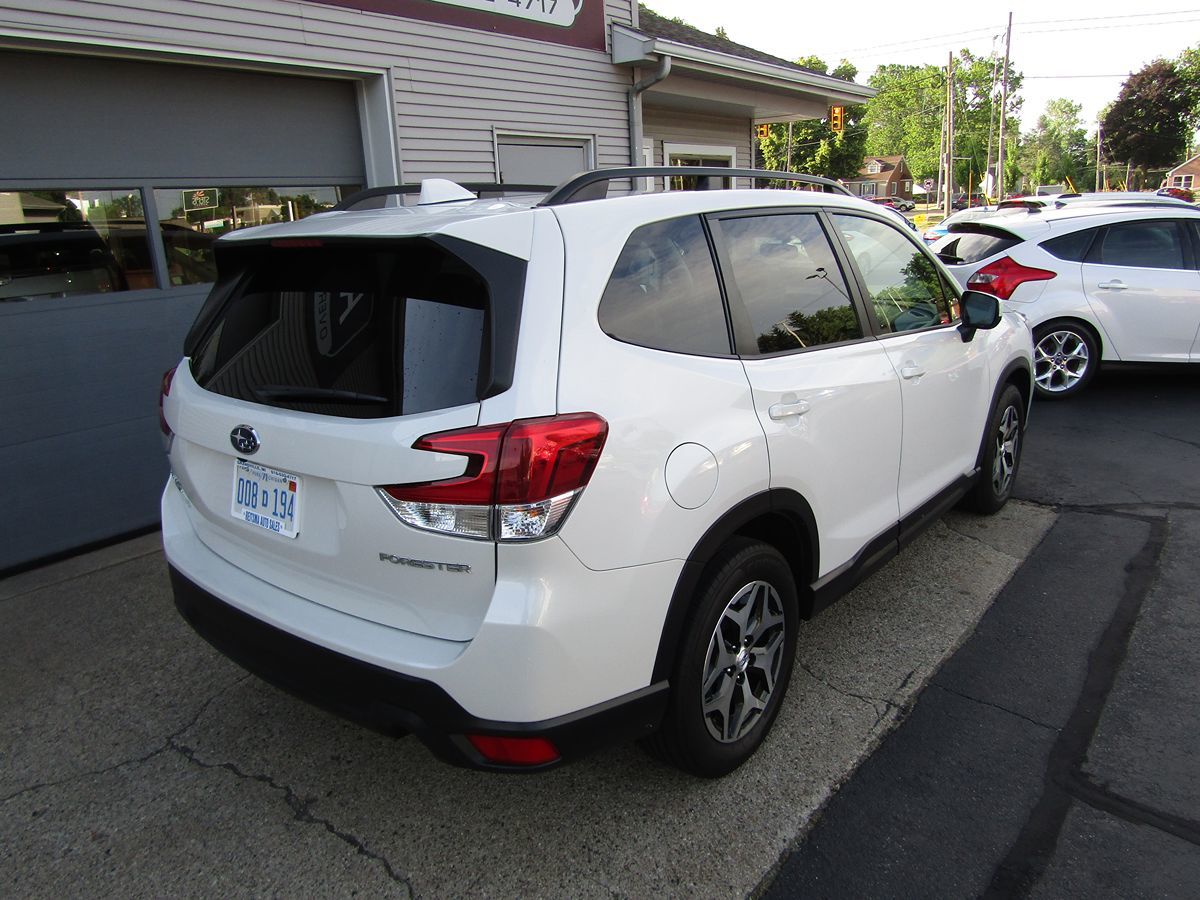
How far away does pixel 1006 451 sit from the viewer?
4734 millimetres

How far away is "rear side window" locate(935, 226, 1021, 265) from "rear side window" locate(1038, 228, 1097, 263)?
299 millimetres

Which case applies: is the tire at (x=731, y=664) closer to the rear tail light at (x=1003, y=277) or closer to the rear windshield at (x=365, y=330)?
the rear windshield at (x=365, y=330)

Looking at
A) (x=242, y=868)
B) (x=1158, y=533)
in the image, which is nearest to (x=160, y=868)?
(x=242, y=868)

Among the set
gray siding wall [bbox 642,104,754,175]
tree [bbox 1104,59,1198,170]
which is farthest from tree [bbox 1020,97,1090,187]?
gray siding wall [bbox 642,104,754,175]

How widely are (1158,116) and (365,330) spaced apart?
257 ft

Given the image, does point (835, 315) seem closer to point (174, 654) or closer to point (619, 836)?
point (619, 836)

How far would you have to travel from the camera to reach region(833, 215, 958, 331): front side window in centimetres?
341

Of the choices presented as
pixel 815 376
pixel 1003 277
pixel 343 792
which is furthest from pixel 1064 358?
pixel 343 792

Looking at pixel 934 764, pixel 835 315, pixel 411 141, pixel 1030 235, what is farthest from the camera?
pixel 1030 235

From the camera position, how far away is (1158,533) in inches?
178

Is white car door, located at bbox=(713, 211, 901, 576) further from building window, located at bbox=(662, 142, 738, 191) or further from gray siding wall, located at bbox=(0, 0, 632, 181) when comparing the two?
building window, located at bbox=(662, 142, 738, 191)

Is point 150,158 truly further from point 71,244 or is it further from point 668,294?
point 668,294

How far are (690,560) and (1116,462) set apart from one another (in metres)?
4.89

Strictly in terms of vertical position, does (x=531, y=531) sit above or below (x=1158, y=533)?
above
